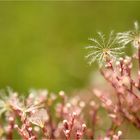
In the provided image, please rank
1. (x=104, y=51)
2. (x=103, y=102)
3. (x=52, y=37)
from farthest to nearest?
(x=52, y=37) → (x=103, y=102) → (x=104, y=51)

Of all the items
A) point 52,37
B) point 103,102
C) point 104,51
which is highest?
point 52,37

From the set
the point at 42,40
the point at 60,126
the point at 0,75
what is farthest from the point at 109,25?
the point at 60,126

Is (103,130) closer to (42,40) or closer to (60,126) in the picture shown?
(60,126)

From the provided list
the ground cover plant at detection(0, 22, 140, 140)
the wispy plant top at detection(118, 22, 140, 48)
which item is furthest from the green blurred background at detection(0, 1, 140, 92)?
the wispy plant top at detection(118, 22, 140, 48)

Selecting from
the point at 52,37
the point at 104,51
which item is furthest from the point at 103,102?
the point at 52,37

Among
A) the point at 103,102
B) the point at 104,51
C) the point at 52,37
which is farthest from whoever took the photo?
the point at 52,37

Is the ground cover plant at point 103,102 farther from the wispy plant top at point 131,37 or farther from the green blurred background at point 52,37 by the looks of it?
the green blurred background at point 52,37

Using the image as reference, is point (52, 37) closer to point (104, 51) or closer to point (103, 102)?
point (103, 102)

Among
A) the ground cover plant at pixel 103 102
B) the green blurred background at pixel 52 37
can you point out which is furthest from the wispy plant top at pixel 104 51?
the green blurred background at pixel 52 37

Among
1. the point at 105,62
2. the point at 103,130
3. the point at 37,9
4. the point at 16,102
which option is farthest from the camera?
the point at 37,9
